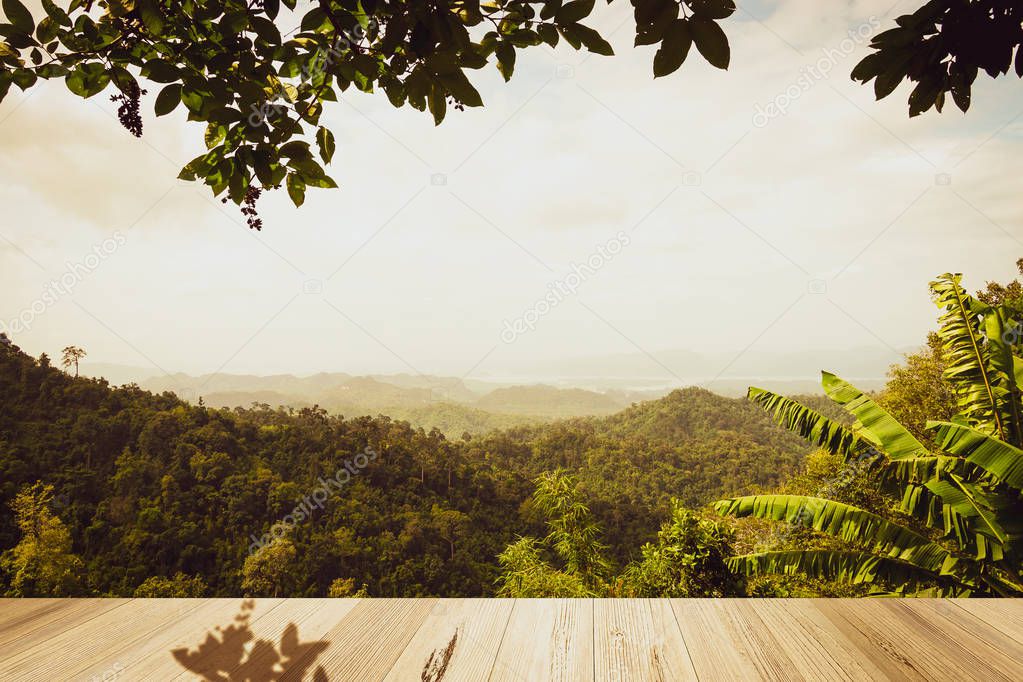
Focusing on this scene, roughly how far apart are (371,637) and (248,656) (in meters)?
0.30

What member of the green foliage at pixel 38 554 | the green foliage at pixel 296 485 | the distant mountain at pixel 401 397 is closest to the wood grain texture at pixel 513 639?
the green foliage at pixel 296 485

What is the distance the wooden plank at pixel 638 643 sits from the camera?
103 cm

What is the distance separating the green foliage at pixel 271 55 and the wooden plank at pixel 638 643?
1.26 metres

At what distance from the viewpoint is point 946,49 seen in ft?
2.81

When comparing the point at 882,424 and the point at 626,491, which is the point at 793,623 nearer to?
the point at 882,424

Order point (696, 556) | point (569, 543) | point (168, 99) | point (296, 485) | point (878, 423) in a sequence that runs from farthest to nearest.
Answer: point (296, 485), point (569, 543), point (696, 556), point (878, 423), point (168, 99)

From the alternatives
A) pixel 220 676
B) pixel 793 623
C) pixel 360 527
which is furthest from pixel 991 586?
pixel 360 527

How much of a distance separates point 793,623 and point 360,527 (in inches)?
545

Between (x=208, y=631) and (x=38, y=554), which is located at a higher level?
(x=208, y=631)

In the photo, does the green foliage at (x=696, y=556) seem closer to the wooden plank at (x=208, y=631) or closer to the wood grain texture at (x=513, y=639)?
the wood grain texture at (x=513, y=639)

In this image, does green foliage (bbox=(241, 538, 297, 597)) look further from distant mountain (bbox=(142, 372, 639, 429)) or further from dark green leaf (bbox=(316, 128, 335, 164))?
dark green leaf (bbox=(316, 128, 335, 164))

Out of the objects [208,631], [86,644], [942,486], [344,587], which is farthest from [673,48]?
[344,587]

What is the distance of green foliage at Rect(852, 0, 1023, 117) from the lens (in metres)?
0.80

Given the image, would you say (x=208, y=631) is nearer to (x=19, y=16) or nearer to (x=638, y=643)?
(x=638, y=643)
